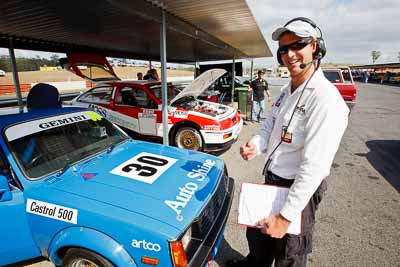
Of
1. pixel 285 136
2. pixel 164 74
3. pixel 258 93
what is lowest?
pixel 258 93

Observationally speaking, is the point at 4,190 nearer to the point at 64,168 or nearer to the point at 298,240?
the point at 64,168

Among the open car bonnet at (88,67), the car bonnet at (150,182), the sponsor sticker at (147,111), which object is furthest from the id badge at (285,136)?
the open car bonnet at (88,67)

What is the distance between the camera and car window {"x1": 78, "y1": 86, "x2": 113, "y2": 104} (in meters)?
5.80

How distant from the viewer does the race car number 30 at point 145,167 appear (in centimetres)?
208

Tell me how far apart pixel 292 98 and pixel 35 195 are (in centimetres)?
200

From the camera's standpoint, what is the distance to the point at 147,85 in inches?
224

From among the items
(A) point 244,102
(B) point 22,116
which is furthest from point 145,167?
(A) point 244,102

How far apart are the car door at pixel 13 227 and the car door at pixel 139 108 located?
140 inches

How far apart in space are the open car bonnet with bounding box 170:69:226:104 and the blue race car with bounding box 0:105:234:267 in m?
2.90

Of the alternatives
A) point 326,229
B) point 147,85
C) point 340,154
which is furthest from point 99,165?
point 340,154

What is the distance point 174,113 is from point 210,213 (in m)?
3.46

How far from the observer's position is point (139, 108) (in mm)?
5457

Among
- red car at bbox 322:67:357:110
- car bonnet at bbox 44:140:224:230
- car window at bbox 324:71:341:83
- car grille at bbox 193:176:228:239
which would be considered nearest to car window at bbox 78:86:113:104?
car bonnet at bbox 44:140:224:230

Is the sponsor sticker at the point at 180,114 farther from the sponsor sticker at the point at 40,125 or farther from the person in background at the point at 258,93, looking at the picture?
the person in background at the point at 258,93
